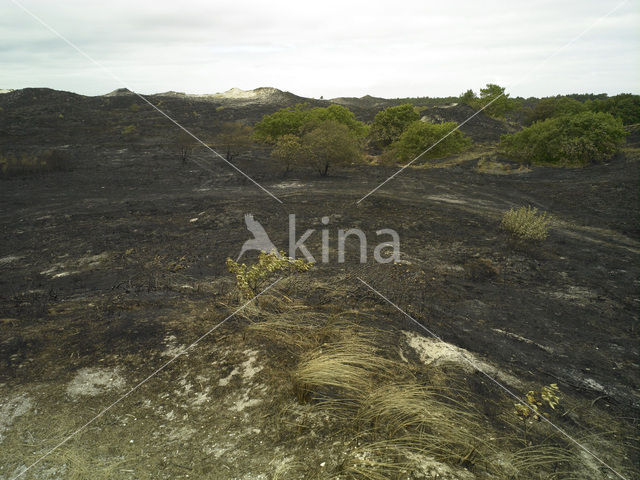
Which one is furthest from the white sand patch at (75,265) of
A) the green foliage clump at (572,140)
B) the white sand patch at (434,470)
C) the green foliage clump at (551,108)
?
the green foliage clump at (551,108)

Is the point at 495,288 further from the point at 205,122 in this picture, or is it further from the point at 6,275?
the point at 205,122

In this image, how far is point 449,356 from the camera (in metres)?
4.43

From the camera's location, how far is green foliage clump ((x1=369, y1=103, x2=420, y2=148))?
23266 mm

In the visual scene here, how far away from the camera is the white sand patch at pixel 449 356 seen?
164 inches

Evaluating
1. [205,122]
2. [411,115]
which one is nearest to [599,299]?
[411,115]

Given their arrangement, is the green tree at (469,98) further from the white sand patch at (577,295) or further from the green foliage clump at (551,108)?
the white sand patch at (577,295)

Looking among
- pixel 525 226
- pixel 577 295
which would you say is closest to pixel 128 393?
pixel 577 295

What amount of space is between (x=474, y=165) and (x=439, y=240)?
39.9 feet

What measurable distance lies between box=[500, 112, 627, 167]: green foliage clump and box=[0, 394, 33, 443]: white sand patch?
21315 millimetres

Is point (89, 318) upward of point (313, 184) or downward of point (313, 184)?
downward

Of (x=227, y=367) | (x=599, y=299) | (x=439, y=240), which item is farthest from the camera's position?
(x=439, y=240)

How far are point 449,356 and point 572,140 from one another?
57.9 feet

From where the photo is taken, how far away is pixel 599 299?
6316mm

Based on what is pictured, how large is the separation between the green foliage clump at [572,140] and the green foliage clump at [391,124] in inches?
281
